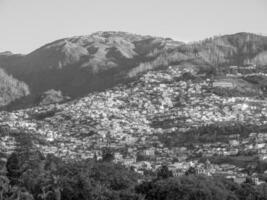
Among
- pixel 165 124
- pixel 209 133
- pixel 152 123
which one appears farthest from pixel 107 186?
pixel 152 123

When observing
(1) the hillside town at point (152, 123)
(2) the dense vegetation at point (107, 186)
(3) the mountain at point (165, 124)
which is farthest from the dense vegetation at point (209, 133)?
(2) the dense vegetation at point (107, 186)

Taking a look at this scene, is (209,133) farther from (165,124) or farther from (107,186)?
(107,186)

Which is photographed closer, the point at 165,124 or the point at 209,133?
the point at 209,133

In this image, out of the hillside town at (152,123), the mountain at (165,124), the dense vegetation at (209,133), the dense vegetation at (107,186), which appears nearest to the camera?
the dense vegetation at (107,186)

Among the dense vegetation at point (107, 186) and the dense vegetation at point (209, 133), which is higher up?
the dense vegetation at point (107, 186)

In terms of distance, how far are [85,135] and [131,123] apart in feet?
33.2

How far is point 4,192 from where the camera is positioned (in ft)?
211

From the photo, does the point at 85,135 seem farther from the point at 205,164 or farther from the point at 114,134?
the point at 205,164

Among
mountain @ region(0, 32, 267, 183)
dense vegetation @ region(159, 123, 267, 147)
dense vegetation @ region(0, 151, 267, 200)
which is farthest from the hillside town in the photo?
dense vegetation @ region(0, 151, 267, 200)

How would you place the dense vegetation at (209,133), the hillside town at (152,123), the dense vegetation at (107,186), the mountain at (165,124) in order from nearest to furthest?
the dense vegetation at (107,186) < the hillside town at (152,123) < the mountain at (165,124) < the dense vegetation at (209,133)

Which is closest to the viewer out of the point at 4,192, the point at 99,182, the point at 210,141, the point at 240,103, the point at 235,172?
the point at 4,192

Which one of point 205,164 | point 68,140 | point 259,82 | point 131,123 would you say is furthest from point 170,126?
point 259,82

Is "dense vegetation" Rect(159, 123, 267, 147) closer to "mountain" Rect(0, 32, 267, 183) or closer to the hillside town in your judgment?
"mountain" Rect(0, 32, 267, 183)

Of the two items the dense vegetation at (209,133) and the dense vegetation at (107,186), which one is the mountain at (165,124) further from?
the dense vegetation at (107,186)
